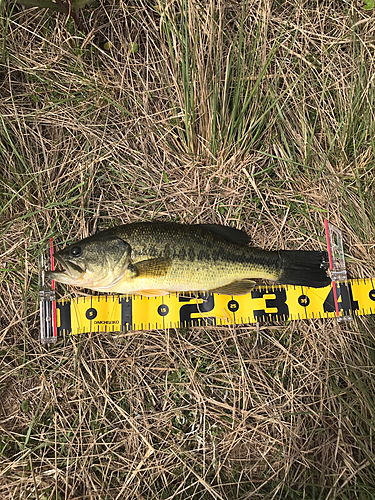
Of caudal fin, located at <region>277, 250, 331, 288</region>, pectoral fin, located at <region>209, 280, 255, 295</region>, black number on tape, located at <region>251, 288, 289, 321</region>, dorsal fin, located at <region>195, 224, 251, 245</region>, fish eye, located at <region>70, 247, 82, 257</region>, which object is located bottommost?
black number on tape, located at <region>251, 288, 289, 321</region>

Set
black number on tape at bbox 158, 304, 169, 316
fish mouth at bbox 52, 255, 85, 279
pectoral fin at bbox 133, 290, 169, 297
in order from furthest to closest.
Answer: black number on tape at bbox 158, 304, 169, 316 < pectoral fin at bbox 133, 290, 169, 297 < fish mouth at bbox 52, 255, 85, 279

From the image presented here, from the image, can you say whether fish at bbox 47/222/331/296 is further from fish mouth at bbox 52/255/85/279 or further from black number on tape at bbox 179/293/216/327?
black number on tape at bbox 179/293/216/327

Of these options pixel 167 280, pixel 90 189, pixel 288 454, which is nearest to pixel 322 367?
pixel 288 454

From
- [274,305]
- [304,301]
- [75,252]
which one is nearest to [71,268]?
[75,252]

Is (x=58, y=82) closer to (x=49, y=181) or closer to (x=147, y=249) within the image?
(x=49, y=181)

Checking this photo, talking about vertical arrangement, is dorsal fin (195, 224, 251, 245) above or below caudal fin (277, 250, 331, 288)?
above

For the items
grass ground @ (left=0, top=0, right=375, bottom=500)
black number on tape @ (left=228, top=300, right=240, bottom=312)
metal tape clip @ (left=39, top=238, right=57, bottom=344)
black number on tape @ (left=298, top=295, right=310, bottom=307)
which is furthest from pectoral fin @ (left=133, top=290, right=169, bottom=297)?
black number on tape @ (left=298, top=295, right=310, bottom=307)

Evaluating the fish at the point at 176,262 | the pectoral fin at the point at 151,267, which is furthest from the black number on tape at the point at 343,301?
the pectoral fin at the point at 151,267
